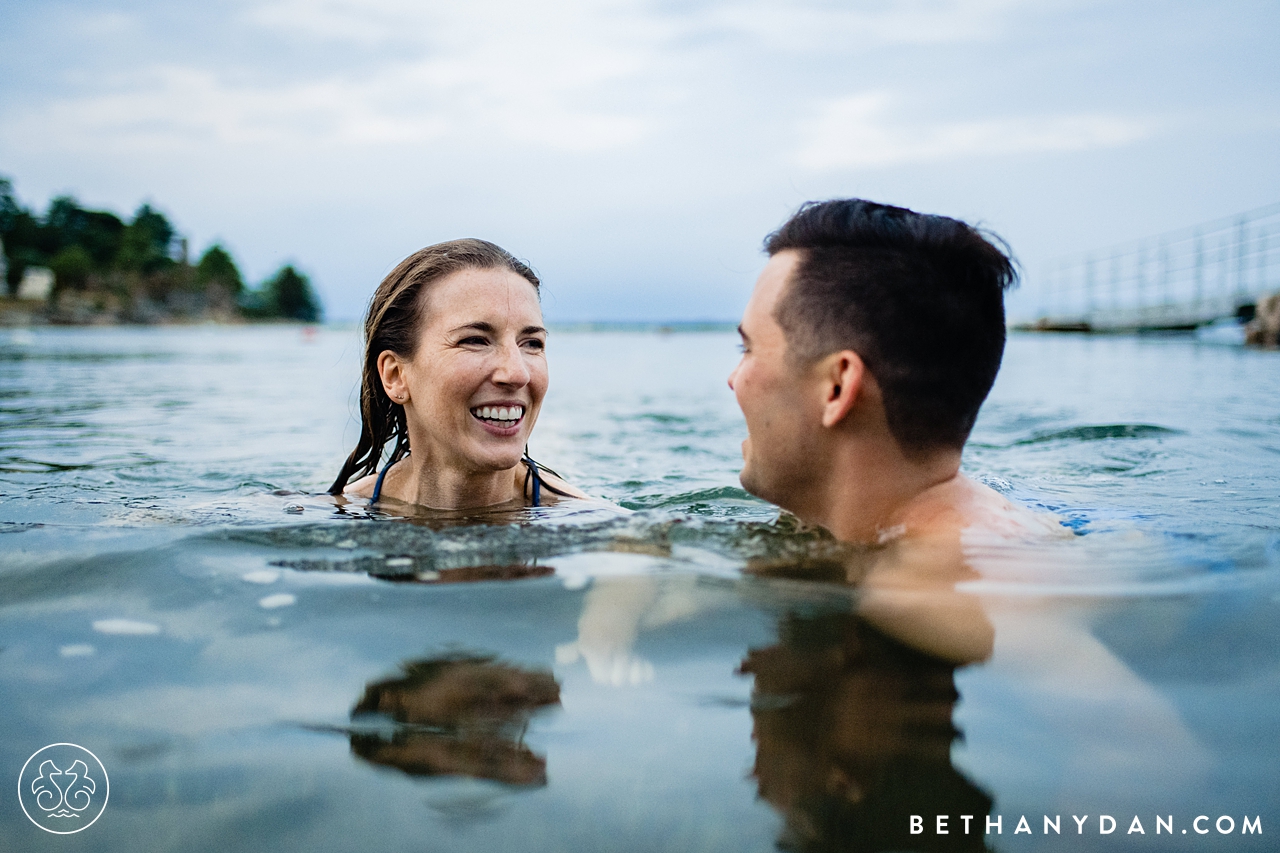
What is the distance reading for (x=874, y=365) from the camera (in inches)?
108

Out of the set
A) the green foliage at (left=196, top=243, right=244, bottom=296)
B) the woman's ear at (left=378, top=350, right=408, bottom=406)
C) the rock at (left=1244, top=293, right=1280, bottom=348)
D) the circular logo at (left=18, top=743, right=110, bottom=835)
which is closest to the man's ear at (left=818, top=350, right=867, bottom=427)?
the circular logo at (left=18, top=743, right=110, bottom=835)

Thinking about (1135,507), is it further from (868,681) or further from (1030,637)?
(868,681)

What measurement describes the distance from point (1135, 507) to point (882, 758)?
307 centimetres

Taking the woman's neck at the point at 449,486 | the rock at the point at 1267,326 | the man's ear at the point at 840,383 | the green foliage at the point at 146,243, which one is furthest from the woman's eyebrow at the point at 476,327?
the green foliage at the point at 146,243

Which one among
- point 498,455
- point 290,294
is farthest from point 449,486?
point 290,294

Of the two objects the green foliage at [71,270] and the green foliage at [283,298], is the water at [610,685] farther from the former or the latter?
the green foliage at [283,298]

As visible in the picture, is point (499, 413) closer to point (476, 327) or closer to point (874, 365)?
point (476, 327)

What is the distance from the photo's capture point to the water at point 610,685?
1.69 meters

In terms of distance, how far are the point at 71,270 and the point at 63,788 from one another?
413ft

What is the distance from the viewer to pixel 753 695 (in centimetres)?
208

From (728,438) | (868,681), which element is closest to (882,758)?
(868,681)

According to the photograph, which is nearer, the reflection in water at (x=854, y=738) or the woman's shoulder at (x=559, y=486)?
the reflection in water at (x=854, y=738)

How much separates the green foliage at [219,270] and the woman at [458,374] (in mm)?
133050

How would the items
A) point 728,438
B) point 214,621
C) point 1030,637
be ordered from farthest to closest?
point 728,438 → point 214,621 → point 1030,637
